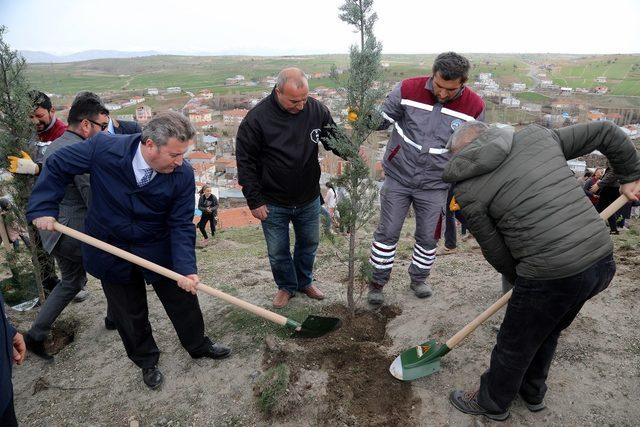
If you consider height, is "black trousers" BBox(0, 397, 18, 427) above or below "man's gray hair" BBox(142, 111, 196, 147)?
below

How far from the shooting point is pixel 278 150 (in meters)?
3.83

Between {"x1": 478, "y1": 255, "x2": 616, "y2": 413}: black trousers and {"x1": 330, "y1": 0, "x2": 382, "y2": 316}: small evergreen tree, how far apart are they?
1.61 metres

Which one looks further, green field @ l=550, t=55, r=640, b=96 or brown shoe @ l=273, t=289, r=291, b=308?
green field @ l=550, t=55, r=640, b=96

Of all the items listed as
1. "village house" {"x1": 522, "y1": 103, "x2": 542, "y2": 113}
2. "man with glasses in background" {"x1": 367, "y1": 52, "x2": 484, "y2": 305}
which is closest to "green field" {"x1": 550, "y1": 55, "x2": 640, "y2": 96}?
"village house" {"x1": 522, "y1": 103, "x2": 542, "y2": 113}

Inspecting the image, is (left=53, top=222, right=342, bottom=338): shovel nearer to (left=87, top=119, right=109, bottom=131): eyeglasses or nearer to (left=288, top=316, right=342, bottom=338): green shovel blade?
(left=288, top=316, right=342, bottom=338): green shovel blade

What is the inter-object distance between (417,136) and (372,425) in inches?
103

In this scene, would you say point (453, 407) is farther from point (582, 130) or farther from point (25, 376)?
point (25, 376)

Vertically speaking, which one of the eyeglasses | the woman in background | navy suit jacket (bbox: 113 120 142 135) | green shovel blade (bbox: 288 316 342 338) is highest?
the eyeglasses

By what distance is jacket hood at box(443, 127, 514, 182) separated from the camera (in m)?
2.28

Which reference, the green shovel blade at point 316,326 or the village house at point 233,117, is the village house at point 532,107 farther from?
the green shovel blade at point 316,326

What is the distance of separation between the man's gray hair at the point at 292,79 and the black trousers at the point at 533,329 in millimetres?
2435

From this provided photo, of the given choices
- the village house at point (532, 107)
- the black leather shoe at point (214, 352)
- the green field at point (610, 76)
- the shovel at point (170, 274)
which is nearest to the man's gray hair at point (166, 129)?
the shovel at point (170, 274)

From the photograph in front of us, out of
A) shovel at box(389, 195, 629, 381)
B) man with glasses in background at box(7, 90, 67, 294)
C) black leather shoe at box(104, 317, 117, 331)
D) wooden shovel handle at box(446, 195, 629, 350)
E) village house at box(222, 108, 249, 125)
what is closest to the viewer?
wooden shovel handle at box(446, 195, 629, 350)

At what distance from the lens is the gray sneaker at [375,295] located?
4.48 metres
